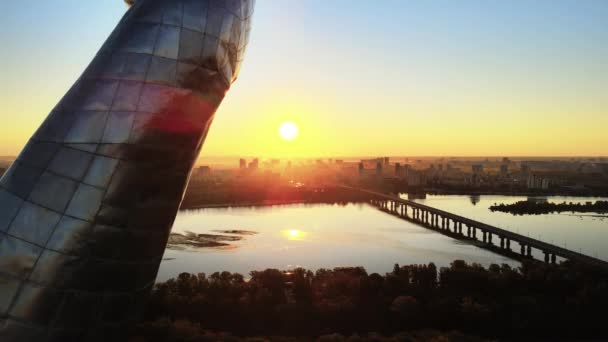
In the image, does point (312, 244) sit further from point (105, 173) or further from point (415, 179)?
point (415, 179)

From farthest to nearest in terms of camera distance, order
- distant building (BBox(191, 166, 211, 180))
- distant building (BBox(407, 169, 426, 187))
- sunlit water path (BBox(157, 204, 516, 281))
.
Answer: distant building (BBox(407, 169, 426, 187)), distant building (BBox(191, 166, 211, 180)), sunlit water path (BBox(157, 204, 516, 281))

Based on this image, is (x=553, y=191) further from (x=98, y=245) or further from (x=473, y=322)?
(x=98, y=245)

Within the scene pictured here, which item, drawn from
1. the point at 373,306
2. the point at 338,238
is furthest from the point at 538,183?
the point at 373,306

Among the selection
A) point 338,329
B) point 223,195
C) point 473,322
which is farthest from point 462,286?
point 223,195

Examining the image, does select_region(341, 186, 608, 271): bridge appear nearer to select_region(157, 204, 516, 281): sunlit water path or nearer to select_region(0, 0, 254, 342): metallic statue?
select_region(157, 204, 516, 281): sunlit water path

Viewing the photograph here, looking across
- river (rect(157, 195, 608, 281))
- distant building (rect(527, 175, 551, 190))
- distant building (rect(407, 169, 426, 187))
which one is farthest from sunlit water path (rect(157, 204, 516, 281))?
distant building (rect(527, 175, 551, 190))

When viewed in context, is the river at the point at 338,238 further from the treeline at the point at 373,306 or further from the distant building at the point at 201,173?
the distant building at the point at 201,173
